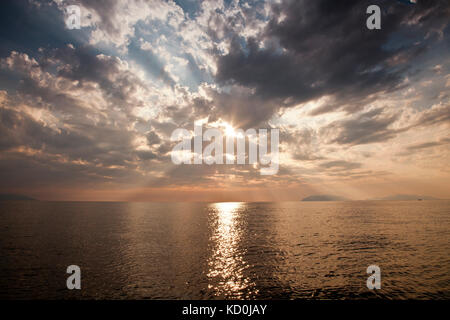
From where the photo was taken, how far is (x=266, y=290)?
84.8 ft

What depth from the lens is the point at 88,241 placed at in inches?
2044

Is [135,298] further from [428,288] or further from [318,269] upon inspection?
[428,288]

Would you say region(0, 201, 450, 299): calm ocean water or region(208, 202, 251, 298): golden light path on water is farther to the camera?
region(208, 202, 251, 298): golden light path on water

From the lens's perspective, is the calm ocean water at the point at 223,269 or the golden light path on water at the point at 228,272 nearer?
the calm ocean water at the point at 223,269

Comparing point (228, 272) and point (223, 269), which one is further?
point (223, 269)
